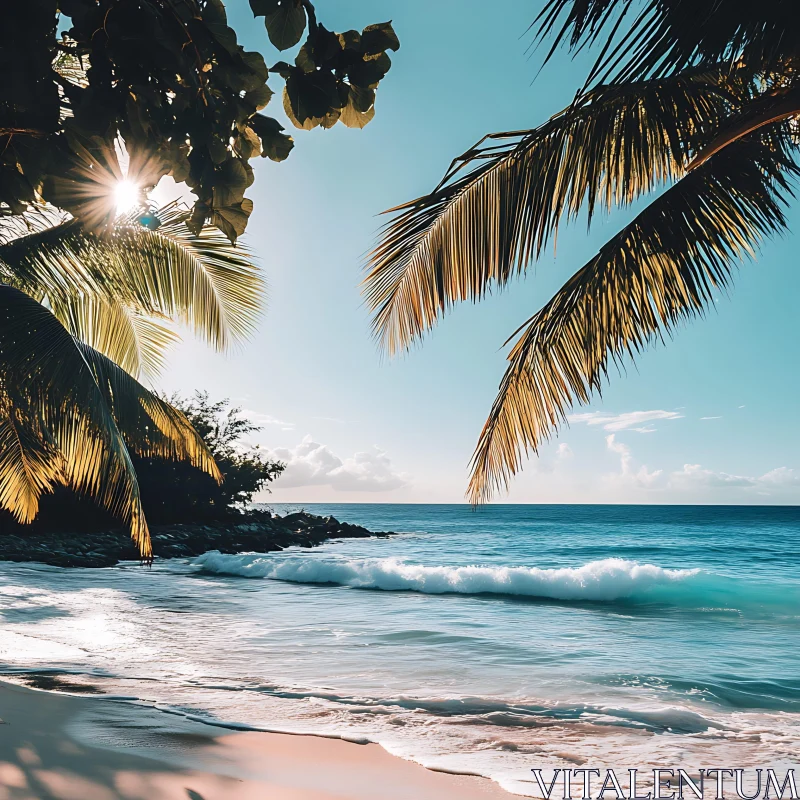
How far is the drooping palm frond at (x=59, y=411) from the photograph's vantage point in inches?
241

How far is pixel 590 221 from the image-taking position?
3.65m

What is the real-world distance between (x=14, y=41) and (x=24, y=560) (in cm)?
1700

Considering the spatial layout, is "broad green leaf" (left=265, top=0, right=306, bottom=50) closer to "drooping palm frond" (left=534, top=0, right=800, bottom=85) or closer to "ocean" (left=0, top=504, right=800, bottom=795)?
"drooping palm frond" (left=534, top=0, right=800, bottom=85)

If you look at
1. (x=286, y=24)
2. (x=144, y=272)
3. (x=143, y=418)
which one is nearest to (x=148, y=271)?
(x=144, y=272)

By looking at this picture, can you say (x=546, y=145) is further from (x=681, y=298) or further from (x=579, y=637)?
(x=579, y=637)

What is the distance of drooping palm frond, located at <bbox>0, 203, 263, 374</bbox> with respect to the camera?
6.88 m

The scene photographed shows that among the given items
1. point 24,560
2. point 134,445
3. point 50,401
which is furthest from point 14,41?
point 24,560

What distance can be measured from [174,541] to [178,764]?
20.3m

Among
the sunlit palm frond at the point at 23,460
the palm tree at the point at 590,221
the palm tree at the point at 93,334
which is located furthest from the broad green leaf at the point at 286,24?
the sunlit palm frond at the point at 23,460

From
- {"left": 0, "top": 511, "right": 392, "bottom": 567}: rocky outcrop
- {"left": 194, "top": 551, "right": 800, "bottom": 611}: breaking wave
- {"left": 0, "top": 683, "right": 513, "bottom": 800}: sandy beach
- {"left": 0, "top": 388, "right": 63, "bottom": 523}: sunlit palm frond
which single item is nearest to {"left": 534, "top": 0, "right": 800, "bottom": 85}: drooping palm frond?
{"left": 0, "top": 683, "right": 513, "bottom": 800}: sandy beach

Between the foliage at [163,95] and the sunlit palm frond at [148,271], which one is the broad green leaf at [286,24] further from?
the sunlit palm frond at [148,271]

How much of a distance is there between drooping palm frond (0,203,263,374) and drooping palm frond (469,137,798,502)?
393 cm

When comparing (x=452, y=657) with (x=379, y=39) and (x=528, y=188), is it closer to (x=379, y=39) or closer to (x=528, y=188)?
(x=528, y=188)

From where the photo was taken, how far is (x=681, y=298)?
3.95 metres
